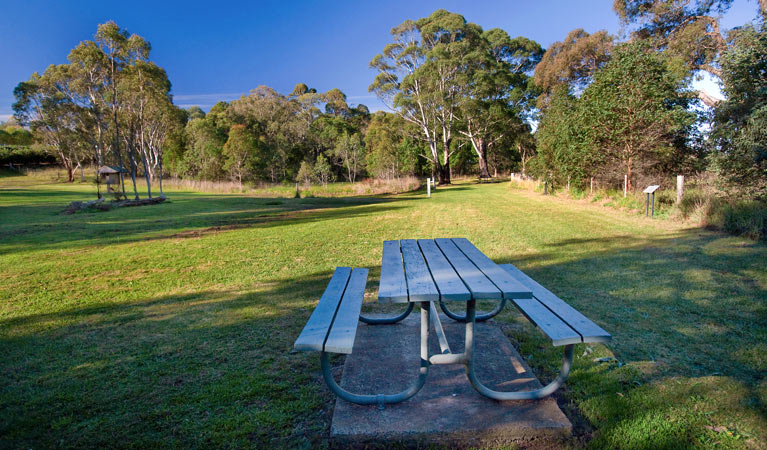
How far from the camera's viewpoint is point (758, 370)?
2.77 metres

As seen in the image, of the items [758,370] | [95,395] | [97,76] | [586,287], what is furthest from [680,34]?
[97,76]

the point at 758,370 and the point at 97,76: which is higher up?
the point at 97,76

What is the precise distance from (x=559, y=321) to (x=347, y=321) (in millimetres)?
1305

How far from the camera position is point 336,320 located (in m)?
2.39

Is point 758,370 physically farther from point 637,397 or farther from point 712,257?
point 712,257

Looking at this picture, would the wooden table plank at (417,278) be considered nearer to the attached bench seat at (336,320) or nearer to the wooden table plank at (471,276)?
the wooden table plank at (471,276)

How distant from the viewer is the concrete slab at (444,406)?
6.99 ft

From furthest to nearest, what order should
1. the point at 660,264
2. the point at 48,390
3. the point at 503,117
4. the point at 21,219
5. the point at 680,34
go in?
the point at 503,117 → the point at 680,34 → the point at 21,219 → the point at 660,264 → the point at 48,390

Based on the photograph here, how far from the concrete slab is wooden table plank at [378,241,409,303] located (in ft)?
2.35

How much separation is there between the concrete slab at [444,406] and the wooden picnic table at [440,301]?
92 millimetres

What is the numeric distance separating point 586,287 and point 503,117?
3477cm

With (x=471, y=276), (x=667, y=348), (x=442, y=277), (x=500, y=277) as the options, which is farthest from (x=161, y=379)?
(x=667, y=348)

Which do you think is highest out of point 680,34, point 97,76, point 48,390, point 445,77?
point 445,77

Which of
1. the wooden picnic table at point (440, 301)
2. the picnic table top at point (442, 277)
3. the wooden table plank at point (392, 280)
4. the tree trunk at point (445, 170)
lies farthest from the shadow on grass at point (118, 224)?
the tree trunk at point (445, 170)
